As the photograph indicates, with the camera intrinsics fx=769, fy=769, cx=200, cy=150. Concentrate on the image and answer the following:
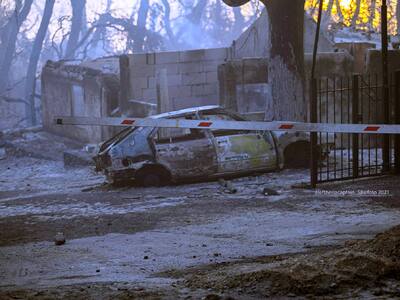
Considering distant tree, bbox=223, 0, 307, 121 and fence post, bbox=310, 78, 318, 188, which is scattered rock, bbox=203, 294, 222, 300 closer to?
fence post, bbox=310, 78, 318, 188

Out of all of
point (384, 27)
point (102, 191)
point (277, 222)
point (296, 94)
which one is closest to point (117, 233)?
point (277, 222)

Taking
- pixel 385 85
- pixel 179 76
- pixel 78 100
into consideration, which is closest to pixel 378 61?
pixel 179 76

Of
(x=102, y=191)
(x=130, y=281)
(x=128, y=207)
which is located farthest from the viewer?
(x=102, y=191)

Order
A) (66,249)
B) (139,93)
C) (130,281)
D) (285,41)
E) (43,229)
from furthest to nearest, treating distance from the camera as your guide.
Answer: (139,93) < (285,41) < (43,229) < (66,249) < (130,281)

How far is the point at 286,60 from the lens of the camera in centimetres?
1638

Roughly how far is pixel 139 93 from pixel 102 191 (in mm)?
10117

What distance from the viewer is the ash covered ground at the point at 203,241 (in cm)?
598

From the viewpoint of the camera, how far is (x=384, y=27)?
1243 cm

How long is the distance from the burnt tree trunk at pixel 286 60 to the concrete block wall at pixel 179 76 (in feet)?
24.4

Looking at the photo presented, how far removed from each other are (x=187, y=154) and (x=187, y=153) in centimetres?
2

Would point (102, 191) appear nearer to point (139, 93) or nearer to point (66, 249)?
point (66, 249)

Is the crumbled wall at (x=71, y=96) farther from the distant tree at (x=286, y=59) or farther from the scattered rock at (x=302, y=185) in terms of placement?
the scattered rock at (x=302, y=185)

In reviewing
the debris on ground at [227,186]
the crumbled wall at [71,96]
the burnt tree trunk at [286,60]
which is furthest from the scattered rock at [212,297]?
the crumbled wall at [71,96]

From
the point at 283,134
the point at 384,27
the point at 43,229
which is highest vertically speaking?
the point at 384,27
